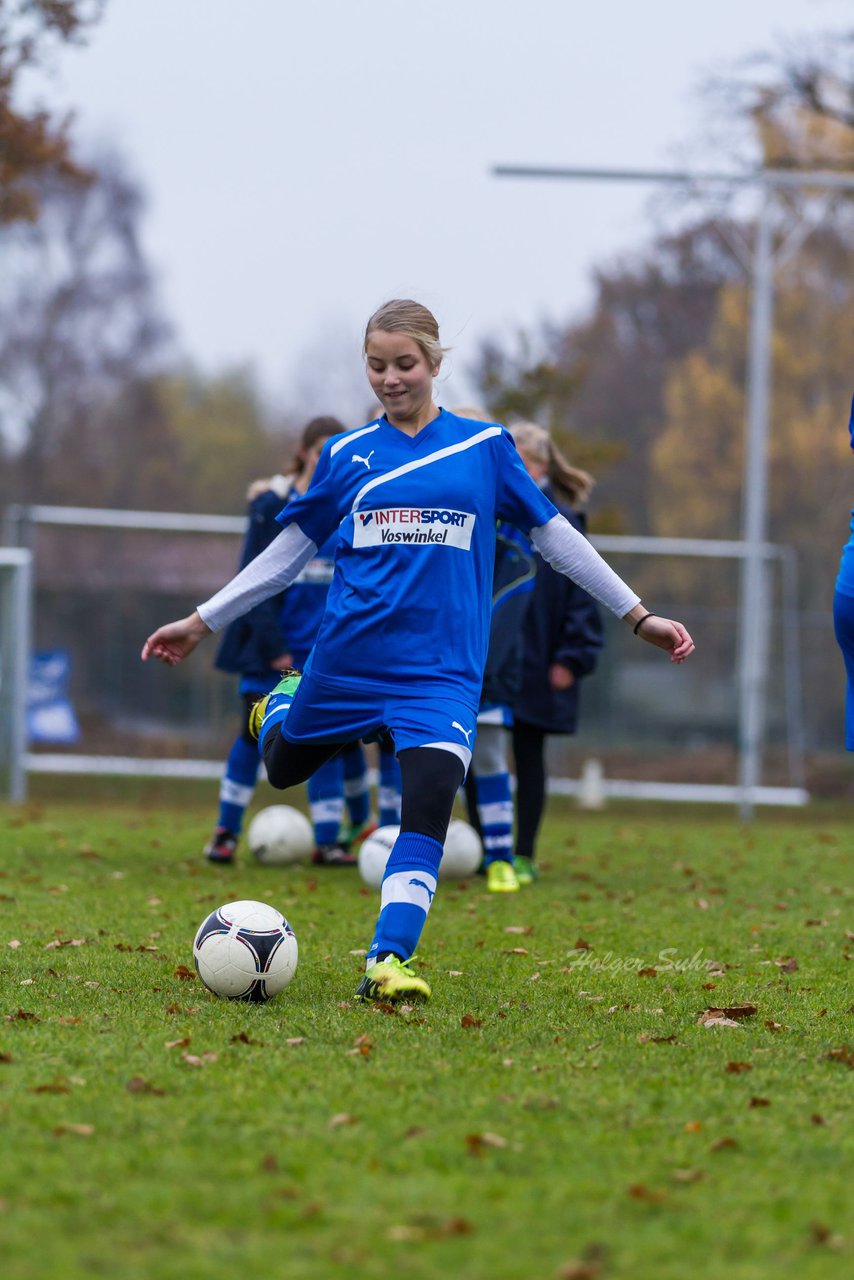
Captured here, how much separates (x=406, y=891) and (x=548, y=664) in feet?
14.6

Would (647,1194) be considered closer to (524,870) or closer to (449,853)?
(449,853)

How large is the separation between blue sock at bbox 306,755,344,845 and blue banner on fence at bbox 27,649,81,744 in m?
7.31

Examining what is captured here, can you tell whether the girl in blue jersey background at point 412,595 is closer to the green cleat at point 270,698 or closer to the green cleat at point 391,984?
the green cleat at point 391,984

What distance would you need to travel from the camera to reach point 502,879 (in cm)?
903

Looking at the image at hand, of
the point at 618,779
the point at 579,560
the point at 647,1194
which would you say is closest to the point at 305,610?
the point at 579,560

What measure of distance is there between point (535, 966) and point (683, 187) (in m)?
19.8

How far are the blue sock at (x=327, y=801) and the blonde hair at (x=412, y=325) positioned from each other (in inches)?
172

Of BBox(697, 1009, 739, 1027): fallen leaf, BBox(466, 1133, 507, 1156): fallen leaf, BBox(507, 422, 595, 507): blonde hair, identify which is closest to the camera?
BBox(466, 1133, 507, 1156): fallen leaf

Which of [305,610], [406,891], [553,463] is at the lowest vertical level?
[406,891]

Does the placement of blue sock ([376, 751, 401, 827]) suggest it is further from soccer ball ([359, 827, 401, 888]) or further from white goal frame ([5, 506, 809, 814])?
white goal frame ([5, 506, 809, 814])

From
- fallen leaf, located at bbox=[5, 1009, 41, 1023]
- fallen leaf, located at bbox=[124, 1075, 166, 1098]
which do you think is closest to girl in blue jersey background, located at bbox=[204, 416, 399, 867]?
fallen leaf, located at bbox=[5, 1009, 41, 1023]

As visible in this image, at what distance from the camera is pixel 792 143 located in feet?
104

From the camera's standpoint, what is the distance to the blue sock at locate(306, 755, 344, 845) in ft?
31.8

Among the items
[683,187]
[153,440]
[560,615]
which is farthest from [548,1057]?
[153,440]
